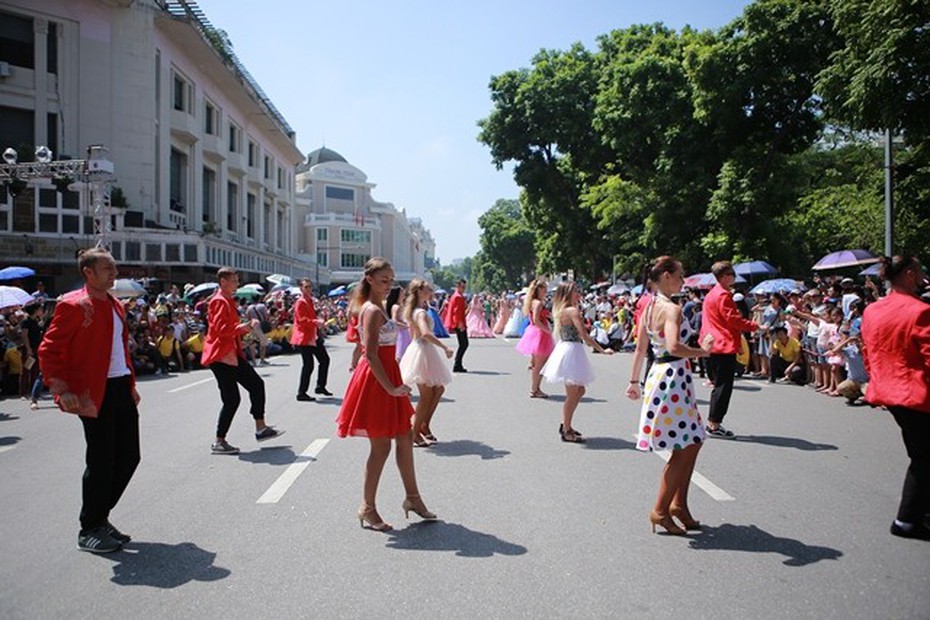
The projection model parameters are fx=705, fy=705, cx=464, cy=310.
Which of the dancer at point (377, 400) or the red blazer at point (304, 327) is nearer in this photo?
the dancer at point (377, 400)

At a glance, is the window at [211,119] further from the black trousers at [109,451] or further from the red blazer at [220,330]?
the black trousers at [109,451]

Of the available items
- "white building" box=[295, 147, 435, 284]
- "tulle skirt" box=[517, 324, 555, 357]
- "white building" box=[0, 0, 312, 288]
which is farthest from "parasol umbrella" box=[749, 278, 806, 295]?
"white building" box=[295, 147, 435, 284]

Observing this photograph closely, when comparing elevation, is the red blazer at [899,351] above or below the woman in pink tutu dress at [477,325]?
above

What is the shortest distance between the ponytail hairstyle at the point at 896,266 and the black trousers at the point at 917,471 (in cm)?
95

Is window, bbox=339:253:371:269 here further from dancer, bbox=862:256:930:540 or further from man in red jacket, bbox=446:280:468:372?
dancer, bbox=862:256:930:540

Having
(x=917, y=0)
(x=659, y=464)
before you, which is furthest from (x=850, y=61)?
(x=659, y=464)

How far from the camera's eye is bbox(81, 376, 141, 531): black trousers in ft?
15.6

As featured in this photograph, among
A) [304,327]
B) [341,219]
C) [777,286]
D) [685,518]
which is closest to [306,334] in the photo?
[304,327]

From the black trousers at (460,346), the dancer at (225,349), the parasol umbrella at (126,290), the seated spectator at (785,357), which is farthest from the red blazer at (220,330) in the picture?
the parasol umbrella at (126,290)

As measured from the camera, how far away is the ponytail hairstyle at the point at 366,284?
16.6ft

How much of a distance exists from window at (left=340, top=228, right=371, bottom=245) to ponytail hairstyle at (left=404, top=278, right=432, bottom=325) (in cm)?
9218

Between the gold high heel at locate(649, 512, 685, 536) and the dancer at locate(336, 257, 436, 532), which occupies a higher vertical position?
the dancer at locate(336, 257, 436, 532)

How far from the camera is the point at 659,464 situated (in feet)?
22.8

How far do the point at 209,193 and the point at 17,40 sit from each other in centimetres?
1499
